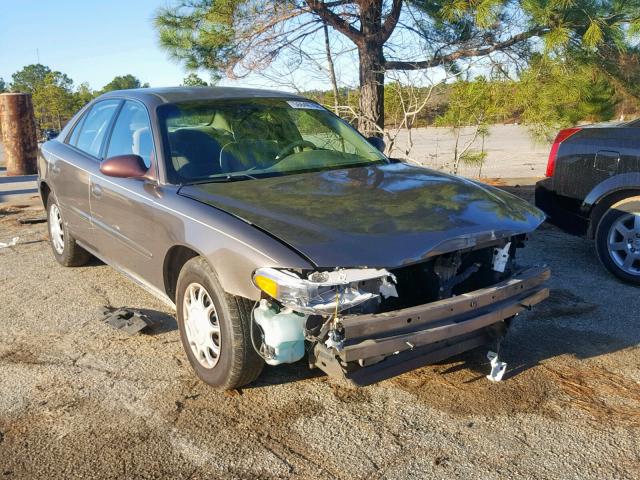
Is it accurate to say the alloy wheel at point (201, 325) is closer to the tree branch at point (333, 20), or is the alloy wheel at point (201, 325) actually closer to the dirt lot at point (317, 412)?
the dirt lot at point (317, 412)

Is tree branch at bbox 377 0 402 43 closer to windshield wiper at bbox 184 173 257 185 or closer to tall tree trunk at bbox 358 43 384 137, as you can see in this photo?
tall tree trunk at bbox 358 43 384 137

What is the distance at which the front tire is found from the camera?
3.15 metres

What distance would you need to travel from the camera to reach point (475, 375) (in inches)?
143

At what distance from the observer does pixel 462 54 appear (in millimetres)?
7898

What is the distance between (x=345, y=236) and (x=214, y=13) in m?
5.79

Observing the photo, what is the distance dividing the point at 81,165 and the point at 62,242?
1222 millimetres

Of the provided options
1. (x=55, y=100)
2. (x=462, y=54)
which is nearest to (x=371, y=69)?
(x=462, y=54)

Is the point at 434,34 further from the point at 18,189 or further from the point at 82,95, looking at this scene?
the point at 82,95

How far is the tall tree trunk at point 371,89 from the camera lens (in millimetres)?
8344

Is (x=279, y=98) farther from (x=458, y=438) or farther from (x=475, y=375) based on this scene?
(x=458, y=438)

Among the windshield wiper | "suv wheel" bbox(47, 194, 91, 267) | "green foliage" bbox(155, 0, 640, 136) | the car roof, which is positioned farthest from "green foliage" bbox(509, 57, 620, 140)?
"suv wheel" bbox(47, 194, 91, 267)

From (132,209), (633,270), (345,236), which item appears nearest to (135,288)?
(132,209)

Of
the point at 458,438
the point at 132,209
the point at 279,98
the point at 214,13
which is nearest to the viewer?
the point at 458,438

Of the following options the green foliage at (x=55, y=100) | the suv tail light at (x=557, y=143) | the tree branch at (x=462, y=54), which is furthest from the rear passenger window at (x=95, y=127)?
the green foliage at (x=55, y=100)
